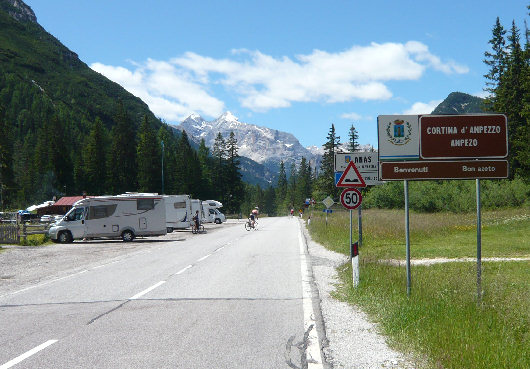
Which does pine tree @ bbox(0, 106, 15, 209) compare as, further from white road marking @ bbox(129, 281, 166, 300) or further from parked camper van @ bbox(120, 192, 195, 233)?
white road marking @ bbox(129, 281, 166, 300)

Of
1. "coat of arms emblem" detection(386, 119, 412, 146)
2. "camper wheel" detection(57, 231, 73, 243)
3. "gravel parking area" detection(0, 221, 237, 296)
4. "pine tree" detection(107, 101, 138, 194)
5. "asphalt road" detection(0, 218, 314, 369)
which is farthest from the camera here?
"pine tree" detection(107, 101, 138, 194)

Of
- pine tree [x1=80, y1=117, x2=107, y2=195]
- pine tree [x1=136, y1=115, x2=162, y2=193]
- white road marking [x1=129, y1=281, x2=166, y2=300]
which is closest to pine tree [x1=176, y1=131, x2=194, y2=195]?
pine tree [x1=136, y1=115, x2=162, y2=193]

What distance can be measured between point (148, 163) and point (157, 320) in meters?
88.4

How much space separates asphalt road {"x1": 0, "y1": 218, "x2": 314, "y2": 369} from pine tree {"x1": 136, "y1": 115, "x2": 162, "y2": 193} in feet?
264

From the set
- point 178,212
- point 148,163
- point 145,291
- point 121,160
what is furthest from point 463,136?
point 121,160

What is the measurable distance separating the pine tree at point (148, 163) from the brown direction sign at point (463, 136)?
87.3 m

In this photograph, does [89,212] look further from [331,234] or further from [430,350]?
[430,350]

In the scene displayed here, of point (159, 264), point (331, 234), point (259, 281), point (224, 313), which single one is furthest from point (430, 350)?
point (331, 234)

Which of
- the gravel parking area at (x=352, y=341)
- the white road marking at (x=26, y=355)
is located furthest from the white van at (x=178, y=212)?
the white road marking at (x=26, y=355)

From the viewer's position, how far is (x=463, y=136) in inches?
356

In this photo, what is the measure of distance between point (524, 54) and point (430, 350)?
65.4 meters

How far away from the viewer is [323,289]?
10.9m

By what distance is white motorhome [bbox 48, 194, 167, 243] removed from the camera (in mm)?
30953

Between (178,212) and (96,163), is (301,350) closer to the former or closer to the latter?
(178,212)
